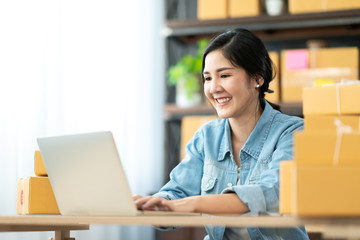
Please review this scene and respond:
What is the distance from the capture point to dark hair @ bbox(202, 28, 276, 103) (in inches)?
68.9

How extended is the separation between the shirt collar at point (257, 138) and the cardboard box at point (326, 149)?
59cm

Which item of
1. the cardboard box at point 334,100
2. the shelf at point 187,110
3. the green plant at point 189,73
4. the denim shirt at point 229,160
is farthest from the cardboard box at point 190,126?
the cardboard box at point 334,100

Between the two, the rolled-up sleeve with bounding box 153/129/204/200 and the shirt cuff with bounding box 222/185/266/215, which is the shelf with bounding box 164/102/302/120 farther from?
the shirt cuff with bounding box 222/185/266/215

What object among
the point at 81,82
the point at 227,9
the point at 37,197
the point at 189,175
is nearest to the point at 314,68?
the point at 227,9

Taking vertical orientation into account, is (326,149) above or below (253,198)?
above

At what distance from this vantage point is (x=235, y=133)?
181 cm

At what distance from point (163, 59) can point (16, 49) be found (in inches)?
51.4

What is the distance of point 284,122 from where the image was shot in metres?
1.70

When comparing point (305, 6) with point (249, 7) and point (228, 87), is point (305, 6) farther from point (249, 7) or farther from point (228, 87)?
A: point (228, 87)

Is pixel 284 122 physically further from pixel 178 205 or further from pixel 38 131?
pixel 38 131

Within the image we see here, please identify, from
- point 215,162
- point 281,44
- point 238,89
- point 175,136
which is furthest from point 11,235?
point 281,44

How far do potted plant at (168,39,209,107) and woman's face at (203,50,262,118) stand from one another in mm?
1492

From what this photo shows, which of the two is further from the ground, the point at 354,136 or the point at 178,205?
the point at 354,136

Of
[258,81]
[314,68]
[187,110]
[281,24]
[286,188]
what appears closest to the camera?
[286,188]
